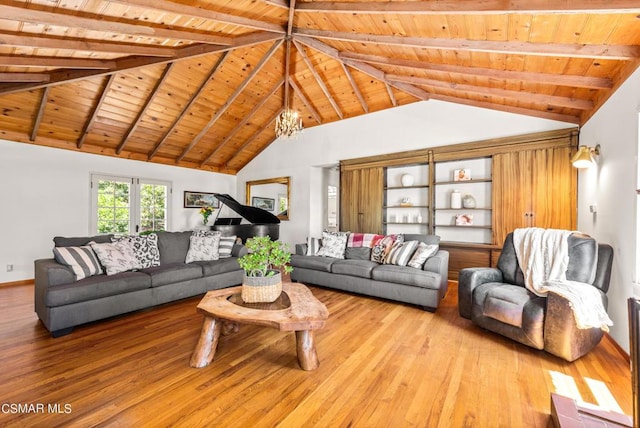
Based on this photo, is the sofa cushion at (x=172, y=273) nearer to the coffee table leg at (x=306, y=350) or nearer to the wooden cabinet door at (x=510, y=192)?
the coffee table leg at (x=306, y=350)

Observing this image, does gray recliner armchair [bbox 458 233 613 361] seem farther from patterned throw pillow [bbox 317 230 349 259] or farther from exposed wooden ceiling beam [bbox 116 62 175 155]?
exposed wooden ceiling beam [bbox 116 62 175 155]

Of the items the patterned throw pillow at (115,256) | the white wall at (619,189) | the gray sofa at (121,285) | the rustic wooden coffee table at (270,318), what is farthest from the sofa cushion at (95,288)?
the white wall at (619,189)

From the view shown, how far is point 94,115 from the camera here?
4.64 m

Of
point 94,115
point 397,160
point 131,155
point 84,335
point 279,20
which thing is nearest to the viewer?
point 84,335

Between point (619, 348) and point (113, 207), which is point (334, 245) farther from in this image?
point (113, 207)

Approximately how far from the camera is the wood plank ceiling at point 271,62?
2371mm

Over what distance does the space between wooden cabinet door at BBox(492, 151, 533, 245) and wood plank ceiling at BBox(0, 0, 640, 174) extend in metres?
0.70

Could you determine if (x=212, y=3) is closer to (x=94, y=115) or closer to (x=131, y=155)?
(x=94, y=115)

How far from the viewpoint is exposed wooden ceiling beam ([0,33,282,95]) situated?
366 cm

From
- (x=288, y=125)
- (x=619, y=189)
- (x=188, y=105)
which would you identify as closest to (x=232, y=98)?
(x=188, y=105)

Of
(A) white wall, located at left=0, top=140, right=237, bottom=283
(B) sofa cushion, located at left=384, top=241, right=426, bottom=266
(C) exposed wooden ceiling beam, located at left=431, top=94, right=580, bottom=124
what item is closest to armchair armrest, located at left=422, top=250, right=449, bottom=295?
(B) sofa cushion, located at left=384, top=241, right=426, bottom=266

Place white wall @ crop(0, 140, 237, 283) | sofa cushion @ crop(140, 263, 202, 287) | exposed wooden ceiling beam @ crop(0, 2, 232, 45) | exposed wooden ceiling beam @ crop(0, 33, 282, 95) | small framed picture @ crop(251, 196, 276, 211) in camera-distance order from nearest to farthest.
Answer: exposed wooden ceiling beam @ crop(0, 2, 232, 45)
sofa cushion @ crop(140, 263, 202, 287)
exposed wooden ceiling beam @ crop(0, 33, 282, 95)
white wall @ crop(0, 140, 237, 283)
small framed picture @ crop(251, 196, 276, 211)

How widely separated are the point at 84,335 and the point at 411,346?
312 centimetres

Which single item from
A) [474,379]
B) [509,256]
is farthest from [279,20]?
[474,379]
